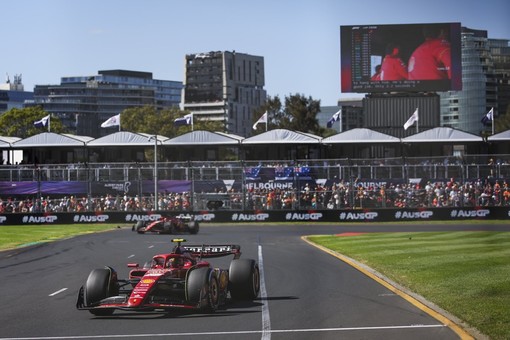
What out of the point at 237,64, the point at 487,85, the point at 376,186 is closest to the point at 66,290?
the point at 487,85

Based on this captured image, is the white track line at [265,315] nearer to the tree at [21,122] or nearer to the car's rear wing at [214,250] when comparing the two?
the car's rear wing at [214,250]

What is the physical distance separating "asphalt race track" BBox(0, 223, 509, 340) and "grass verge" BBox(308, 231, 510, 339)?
2.29ft

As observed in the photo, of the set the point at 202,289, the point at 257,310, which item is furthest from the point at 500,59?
the point at 202,289

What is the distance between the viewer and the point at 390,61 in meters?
73.2

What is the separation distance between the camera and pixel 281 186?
55.7m

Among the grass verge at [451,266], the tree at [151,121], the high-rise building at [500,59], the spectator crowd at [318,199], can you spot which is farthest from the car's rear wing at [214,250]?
the tree at [151,121]

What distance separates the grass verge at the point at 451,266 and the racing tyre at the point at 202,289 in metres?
4.18

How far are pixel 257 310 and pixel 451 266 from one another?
847 cm

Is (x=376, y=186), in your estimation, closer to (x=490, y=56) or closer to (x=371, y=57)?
(x=371, y=57)

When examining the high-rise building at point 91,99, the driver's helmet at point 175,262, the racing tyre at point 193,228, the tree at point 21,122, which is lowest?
the racing tyre at point 193,228

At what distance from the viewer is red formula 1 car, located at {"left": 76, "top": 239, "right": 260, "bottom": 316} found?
15.8m

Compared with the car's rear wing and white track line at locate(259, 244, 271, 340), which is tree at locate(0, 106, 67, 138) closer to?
white track line at locate(259, 244, 271, 340)

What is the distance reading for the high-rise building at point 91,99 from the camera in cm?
12069

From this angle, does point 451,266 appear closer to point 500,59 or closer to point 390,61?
point 500,59
